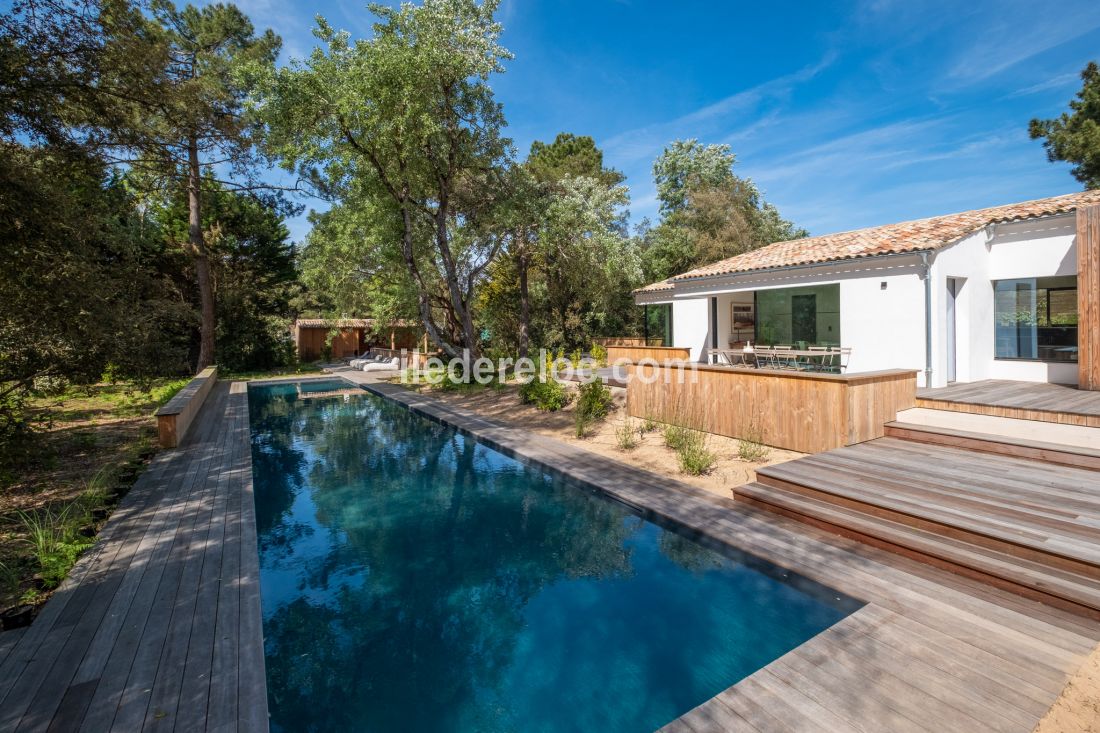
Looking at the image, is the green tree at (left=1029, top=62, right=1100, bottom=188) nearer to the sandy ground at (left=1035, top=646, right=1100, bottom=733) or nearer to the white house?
the white house

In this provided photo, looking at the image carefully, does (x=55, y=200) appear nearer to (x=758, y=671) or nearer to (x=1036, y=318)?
(x=758, y=671)

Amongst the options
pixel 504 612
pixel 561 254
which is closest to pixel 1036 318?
pixel 504 612

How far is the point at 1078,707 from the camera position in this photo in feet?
8.42

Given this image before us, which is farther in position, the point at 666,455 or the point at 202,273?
the point at 202,273

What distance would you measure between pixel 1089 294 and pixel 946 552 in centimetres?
725

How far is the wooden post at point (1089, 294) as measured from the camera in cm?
801

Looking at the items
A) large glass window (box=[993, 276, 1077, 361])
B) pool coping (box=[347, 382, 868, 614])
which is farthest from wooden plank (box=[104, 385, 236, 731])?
large glass window (box=[993, 276, 1077, 361])

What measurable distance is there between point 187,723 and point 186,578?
2.08 m

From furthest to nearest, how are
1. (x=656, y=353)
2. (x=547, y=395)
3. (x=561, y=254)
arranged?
(x=561, y=254) < (x=656, y=353) < (x=547, y=395)

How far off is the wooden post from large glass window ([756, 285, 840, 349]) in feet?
15.1

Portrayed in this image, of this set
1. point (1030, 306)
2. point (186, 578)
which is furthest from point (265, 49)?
point (1030, 306)

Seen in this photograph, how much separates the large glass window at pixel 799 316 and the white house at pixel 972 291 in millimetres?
2182

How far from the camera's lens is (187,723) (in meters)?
2.62

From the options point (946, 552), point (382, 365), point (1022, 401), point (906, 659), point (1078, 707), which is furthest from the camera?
point (382, 365)
